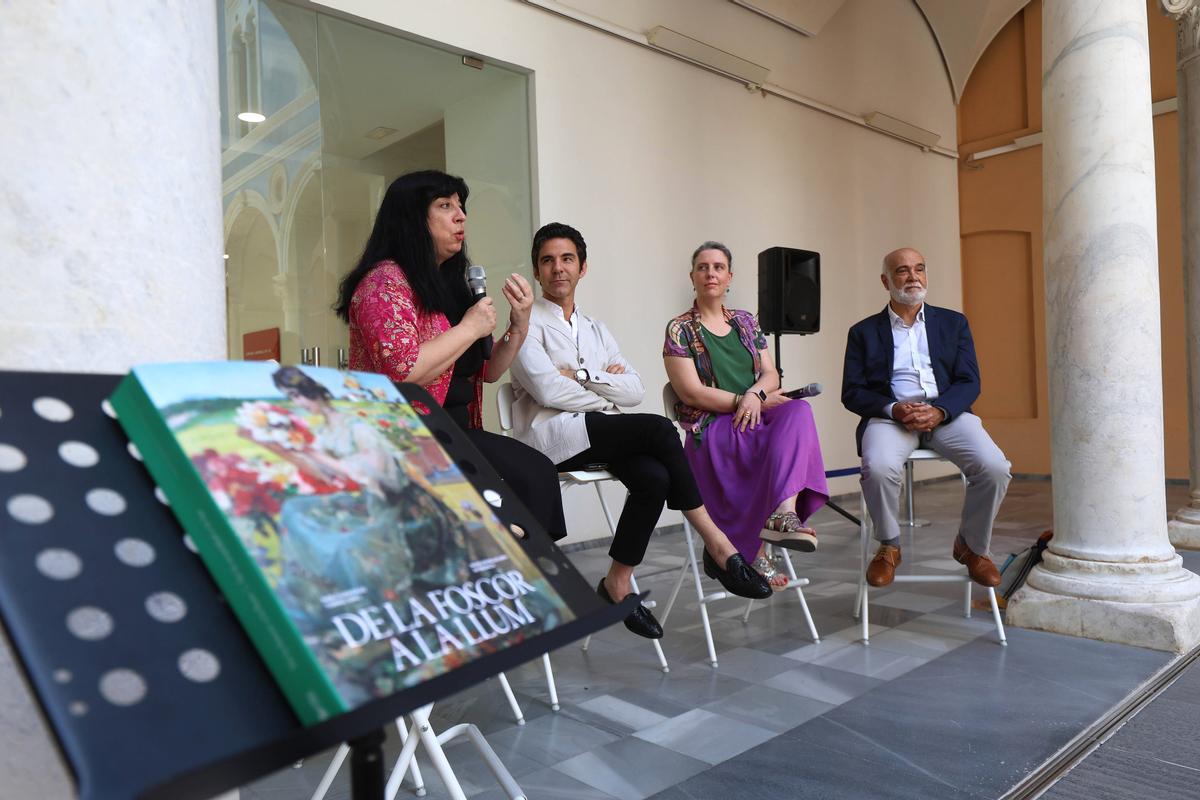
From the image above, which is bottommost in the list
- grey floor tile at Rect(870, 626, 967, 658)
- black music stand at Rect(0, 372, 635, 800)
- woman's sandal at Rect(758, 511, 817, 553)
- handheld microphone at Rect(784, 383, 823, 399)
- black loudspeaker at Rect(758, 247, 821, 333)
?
grey floor tile at Rect(870, 626, 967, 658)

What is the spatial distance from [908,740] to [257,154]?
3.99 meters

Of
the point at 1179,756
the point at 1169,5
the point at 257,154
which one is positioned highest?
the point at 1169,5

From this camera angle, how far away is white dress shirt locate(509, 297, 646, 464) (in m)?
2.82

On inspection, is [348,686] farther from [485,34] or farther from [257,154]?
[485,34]

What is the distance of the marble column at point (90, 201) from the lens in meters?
0.97

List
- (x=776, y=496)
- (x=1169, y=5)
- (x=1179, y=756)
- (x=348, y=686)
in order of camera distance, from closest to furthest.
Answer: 1. (x=348, y=686)
2. (x=1179, y=756)
3. (x=776, y=496)
4. (x=1169, y=5)

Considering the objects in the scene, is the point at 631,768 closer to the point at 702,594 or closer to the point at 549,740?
the point at 549,740

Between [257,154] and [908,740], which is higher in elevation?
[257,154]

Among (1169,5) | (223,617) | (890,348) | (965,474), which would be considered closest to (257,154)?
(890,348)

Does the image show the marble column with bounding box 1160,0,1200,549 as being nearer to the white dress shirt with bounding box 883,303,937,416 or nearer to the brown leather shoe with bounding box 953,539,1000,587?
the white dress shirt with bounding box 883,303,937,416

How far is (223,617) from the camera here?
634 mm

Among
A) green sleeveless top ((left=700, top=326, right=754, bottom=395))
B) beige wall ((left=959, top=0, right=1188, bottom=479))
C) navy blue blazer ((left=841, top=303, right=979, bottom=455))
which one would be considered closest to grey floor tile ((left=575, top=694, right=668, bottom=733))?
green sleeveless top ((left=700, top=326, right=754, bottom=395))

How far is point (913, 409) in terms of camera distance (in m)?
3.27

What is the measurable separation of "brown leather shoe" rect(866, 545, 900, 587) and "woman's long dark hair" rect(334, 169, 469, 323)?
1845 mm
